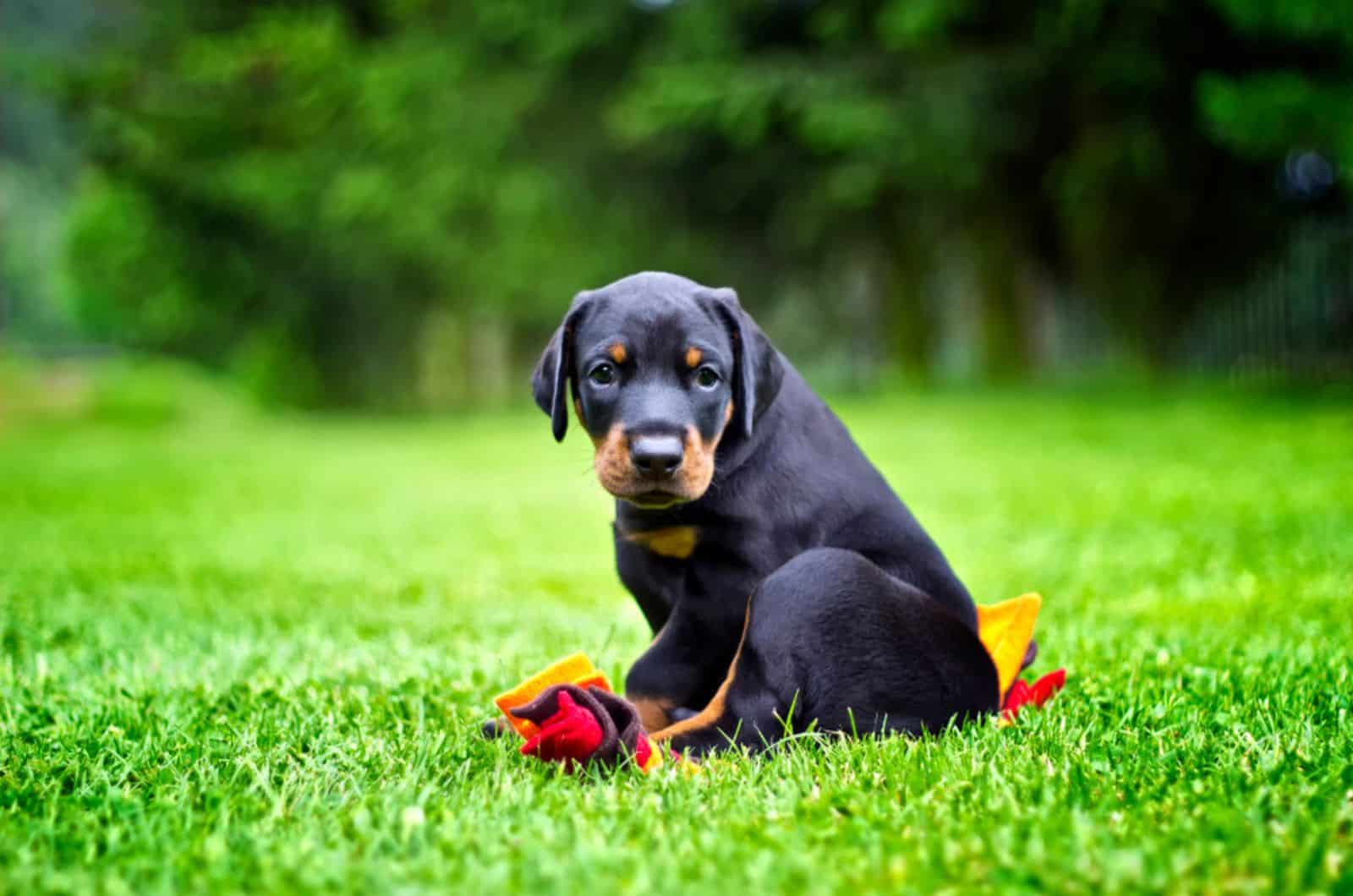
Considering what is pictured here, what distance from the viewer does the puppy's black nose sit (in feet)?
9.00

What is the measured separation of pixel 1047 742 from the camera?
2914mm

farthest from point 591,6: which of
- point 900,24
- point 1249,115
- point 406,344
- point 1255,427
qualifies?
point 406,344

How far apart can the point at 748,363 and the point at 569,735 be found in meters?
0.95

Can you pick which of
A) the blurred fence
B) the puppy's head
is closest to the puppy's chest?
the puppy's head

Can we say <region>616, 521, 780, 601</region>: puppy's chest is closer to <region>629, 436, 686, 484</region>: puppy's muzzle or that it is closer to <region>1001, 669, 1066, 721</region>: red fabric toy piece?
<region>629, 436, 686, 484</region>: puppy's muzzle

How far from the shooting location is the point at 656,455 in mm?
2740

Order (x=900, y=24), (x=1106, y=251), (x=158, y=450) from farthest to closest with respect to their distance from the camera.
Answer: (x=158, y=450) → (x=1106, y=251) → (x=900, y=24)

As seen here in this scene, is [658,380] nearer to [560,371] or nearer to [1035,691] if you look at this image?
[560,371]

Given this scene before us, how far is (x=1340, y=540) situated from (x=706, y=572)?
4602 mm

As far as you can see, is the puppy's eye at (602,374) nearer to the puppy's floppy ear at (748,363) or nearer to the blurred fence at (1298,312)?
the puppy's floppy ear at (748,363)

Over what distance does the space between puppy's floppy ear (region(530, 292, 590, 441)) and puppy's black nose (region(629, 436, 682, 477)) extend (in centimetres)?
32

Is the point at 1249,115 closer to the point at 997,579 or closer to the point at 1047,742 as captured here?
the point at 997,579

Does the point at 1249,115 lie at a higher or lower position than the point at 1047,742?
higher

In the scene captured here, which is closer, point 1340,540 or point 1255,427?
point 1340,540
